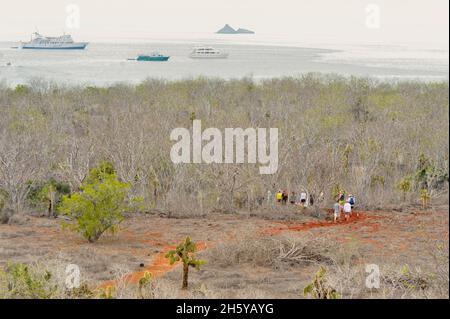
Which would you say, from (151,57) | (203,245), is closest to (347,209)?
(203,245)

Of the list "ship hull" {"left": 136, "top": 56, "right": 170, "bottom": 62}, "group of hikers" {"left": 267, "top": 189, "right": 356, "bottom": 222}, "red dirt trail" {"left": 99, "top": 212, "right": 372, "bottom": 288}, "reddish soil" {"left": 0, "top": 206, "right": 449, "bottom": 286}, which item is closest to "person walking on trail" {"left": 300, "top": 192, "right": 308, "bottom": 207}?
"group of hikers" {"left": 267, "top": 189, "right": 356, "bottom": 222}

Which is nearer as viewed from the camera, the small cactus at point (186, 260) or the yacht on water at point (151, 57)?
the small cactus at point (186, 260)

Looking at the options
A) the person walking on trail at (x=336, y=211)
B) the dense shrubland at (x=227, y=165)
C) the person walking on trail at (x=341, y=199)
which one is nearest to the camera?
the person walking on trail at (x=336, y=211)

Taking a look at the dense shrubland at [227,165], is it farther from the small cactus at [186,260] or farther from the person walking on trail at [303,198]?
the small cactus at [186,260]

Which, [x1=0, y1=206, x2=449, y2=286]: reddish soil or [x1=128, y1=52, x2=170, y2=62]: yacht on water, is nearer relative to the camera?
[x1=0, y1=206, x2=449, y2=286]: reddish soil

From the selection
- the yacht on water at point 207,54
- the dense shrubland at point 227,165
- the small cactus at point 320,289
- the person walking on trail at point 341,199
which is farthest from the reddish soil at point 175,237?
the yacht on water at point 207,54

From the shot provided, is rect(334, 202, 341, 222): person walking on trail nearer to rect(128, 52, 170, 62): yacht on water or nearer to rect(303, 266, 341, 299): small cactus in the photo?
rect(303, 266, 341, 299): small cactus
